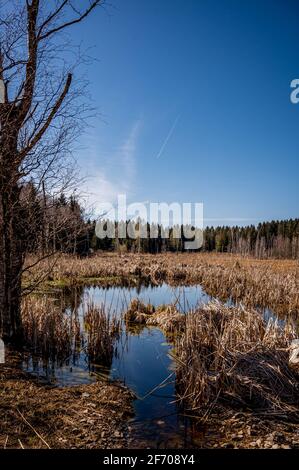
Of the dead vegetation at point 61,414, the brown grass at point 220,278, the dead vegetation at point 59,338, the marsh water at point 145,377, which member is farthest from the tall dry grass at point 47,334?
the dead vegetation at point 61,414

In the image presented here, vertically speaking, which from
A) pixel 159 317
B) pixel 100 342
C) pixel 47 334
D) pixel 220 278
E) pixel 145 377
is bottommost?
pixel 145 377

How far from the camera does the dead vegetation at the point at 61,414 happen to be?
331 cm

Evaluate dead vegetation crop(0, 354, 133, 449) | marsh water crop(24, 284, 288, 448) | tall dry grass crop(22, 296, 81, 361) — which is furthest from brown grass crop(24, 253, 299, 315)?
dead vegetation crop(0, 354, 133, 449)

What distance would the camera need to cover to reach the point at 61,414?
12.5ft

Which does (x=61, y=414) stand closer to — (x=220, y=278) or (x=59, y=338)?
(x=59, y=338)

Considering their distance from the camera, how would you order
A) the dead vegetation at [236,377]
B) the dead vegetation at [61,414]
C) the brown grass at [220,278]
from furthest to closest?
the brown grass at [220,278]
the dead vegetation at [236,377]
the dead vegetation at [61,414]

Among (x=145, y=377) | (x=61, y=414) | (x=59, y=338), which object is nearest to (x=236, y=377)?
(x=145, y=377)

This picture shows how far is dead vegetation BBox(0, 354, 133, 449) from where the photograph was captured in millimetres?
3314

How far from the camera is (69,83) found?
5.68 m

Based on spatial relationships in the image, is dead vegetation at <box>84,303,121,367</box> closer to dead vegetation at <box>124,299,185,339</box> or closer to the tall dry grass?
the tall dry grass

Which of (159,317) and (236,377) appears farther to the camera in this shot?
(159,317)

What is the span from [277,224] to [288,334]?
76.2 meters

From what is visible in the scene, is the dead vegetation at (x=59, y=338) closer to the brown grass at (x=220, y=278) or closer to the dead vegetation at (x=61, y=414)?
the brown grass at (x=220, y=278)
